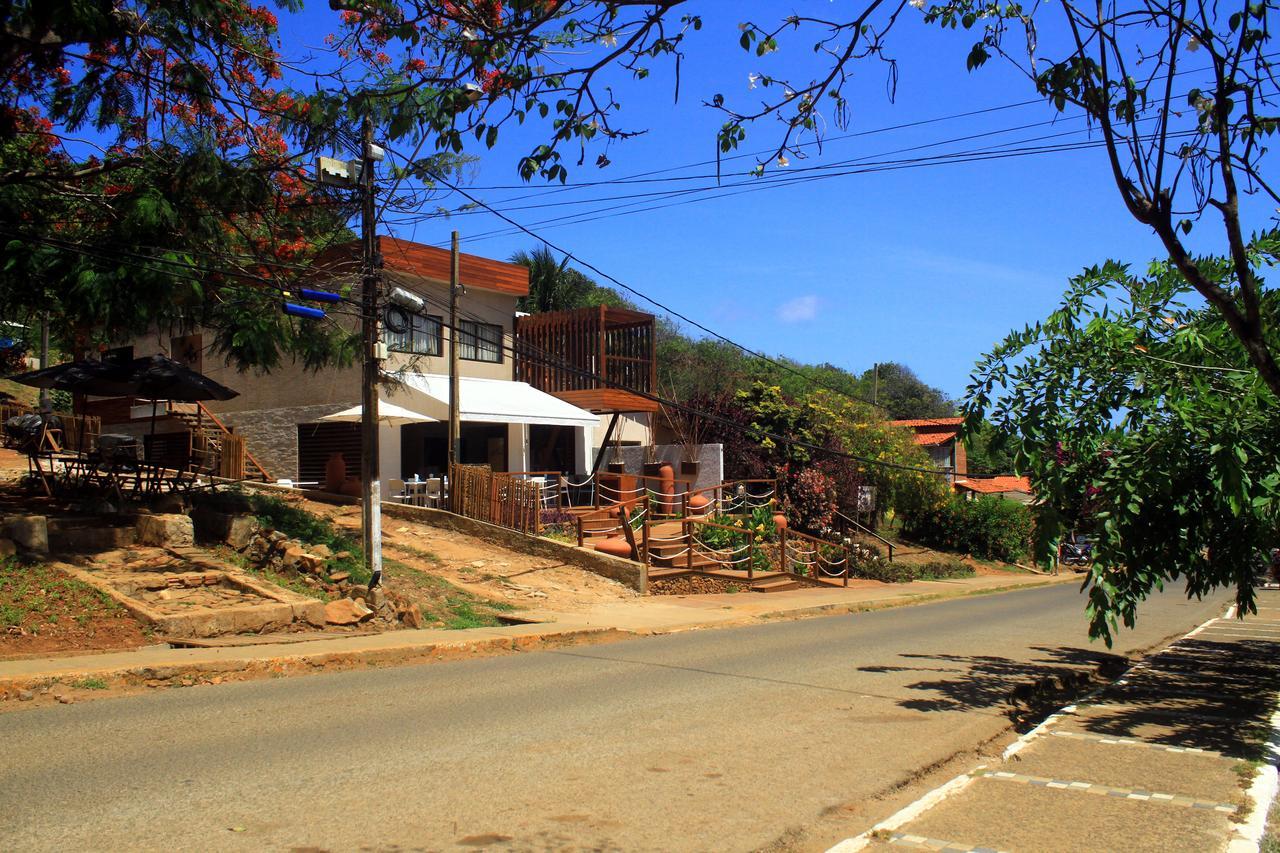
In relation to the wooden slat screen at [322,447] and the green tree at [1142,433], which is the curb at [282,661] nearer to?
the green tree at [1142,433]

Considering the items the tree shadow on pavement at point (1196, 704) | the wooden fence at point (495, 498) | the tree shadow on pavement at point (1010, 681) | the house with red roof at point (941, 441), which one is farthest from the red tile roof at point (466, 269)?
the house with red roof at point (941, 441)

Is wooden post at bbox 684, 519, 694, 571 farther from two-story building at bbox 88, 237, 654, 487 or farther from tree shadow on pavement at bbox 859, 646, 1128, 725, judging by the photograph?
tree shadow on pavement at bbox 859, 646, 1128, 725

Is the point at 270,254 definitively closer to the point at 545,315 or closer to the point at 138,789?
the point at 138,789

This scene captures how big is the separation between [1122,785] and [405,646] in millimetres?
7788

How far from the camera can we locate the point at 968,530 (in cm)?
3722

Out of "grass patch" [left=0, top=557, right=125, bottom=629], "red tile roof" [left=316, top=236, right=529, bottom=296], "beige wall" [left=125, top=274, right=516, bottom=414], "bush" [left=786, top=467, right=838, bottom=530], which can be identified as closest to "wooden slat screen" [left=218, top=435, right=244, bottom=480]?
"beige wall" [left=125, top=274, right=516, bottom=414]

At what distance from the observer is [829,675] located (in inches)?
429

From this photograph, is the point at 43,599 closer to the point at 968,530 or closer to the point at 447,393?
the point at 447,393

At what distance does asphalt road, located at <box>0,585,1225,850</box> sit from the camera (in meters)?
5.37

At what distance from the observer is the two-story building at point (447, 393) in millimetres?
24781

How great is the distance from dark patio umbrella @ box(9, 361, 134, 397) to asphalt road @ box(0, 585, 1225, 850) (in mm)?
8001

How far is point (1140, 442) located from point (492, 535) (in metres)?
13.5

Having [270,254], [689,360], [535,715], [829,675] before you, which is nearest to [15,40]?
[535,715]

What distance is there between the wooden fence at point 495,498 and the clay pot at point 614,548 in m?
1.22
